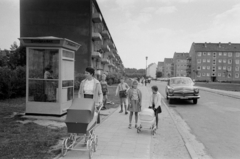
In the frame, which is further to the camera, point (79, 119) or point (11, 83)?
point (11, 83)

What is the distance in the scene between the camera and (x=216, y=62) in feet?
324

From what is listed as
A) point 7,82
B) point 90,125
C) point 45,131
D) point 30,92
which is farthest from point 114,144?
point 7,82

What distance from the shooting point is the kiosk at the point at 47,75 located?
26.2 ft

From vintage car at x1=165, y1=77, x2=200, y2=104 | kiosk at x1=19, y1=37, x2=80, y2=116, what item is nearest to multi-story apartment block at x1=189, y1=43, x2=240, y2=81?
vintage car at x1=165, y1=77, x2=200, y2=104

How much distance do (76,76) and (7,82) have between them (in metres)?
10.4

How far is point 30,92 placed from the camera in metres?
8.28

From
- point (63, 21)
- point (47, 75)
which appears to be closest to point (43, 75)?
point (47, 75)

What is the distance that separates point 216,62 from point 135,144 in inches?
4094

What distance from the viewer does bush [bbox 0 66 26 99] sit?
13.7 metres

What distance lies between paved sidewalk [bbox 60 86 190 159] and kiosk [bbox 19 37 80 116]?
7.20ft

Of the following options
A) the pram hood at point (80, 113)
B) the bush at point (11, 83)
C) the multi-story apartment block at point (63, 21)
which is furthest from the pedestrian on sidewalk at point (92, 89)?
the multi-story apartment block at point (63, 21)

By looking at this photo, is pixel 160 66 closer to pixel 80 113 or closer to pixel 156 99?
pixel 156 99

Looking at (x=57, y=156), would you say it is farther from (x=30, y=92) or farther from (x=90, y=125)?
(x=30, y=92)

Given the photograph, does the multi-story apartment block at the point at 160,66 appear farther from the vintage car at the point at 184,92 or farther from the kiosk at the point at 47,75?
the kiosk at the point at 47,75
